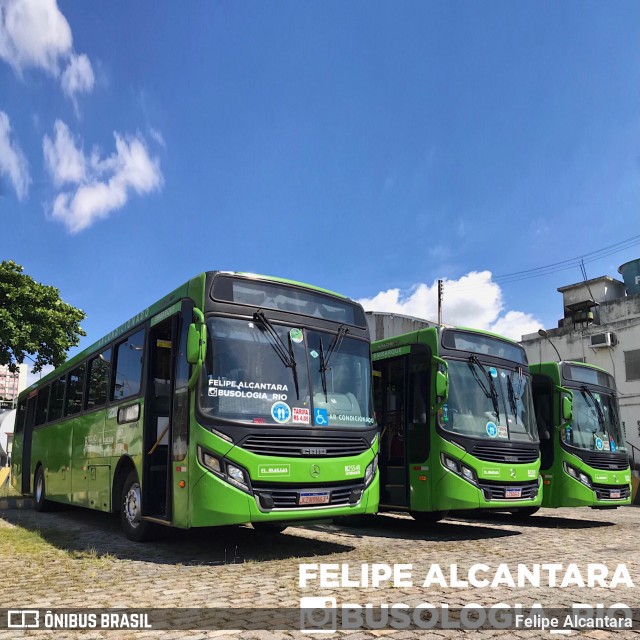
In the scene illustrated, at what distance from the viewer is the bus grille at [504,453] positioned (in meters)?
10.2

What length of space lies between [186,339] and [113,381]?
9.58ft

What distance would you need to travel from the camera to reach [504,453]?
10.4 metres

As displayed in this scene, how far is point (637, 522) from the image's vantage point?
13.4 metres

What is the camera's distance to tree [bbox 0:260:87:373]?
85.0 ft

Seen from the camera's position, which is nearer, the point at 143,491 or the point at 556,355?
the point at 143,491

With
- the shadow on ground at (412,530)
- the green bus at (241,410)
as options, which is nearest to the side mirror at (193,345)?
the green bus at (241,410)

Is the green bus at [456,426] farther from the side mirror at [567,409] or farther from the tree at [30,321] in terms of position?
the tree at [30,321]

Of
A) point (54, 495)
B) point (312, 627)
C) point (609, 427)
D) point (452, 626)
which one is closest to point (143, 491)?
point (312, 627)

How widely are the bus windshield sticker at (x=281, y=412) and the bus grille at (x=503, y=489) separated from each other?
402cm

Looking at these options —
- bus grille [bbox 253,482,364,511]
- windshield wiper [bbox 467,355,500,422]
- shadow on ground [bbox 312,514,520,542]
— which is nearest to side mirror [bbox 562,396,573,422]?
windshield wiper [bbox 467,355,500,422]

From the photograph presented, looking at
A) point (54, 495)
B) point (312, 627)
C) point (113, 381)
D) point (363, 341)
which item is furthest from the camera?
point (54, 495)

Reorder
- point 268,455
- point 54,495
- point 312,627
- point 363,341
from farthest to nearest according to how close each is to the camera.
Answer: point 54,495 → point 363,341 → point 268,455 → point 312,627

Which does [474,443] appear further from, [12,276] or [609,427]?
[12,276]

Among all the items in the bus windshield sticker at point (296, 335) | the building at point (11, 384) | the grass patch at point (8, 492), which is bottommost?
the grass patch at point (8, 492)
